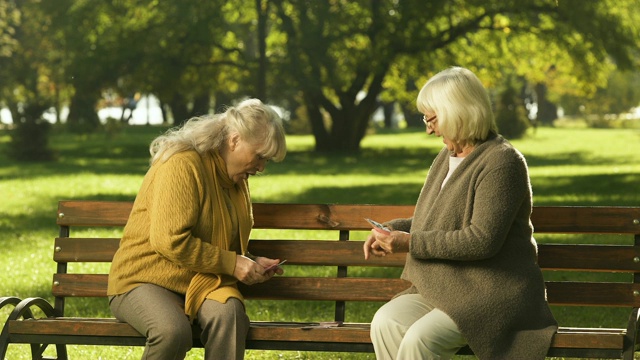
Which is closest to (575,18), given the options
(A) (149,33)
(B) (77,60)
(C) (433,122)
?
(A) (149,33)

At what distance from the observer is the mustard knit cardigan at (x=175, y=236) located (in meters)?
4.91

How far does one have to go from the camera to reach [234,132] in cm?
508

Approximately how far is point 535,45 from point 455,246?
95.3ft

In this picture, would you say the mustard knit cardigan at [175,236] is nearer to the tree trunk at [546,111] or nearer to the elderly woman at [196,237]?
the elderly woman at [196,237]

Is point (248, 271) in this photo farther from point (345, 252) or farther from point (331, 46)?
point (331, 46)

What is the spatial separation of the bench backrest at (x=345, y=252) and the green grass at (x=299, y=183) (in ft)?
4.46

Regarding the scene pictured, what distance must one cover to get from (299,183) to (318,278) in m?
16.8

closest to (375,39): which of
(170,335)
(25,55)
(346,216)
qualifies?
(25,55)

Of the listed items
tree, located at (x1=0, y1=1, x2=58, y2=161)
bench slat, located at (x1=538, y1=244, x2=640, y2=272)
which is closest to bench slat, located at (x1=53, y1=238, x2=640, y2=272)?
bench slat, located at (x1=538, y1=244, x2=640, y2=272)

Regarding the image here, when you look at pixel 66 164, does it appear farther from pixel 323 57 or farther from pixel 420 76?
pixel 420 76

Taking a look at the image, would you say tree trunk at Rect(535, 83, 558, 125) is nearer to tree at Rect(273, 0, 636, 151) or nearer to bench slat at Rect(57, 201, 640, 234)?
tree at Rect(273, 0, 636, 151)

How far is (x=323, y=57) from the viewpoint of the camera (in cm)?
3144

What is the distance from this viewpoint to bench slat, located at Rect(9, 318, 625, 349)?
15.9ft

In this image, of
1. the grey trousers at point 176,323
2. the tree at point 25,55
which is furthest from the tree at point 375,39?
the grey trousers at point 176,323
